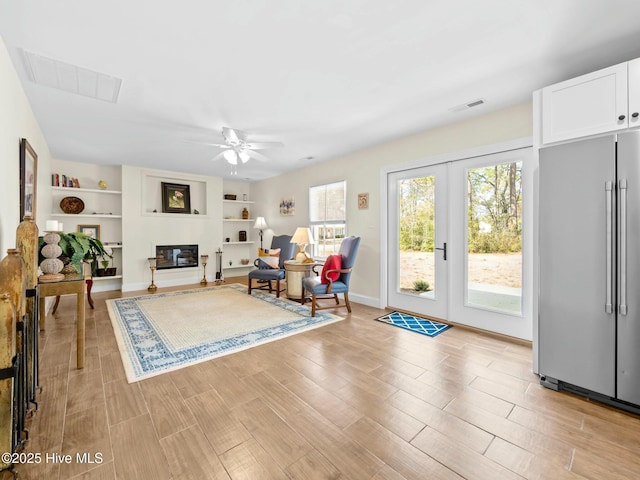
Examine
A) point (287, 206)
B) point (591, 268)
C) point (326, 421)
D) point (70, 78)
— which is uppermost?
point (70, 78)

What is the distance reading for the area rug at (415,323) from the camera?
11.1 ft

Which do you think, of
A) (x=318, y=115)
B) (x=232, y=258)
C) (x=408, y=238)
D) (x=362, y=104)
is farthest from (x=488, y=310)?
(x=232, y=258)

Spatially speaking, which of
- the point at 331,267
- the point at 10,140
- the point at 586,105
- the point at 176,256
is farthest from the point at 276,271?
the point at 586,105

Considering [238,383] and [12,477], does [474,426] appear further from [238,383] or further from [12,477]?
[12,477]

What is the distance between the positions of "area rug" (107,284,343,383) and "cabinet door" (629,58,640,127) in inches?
128

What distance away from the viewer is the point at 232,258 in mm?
7520

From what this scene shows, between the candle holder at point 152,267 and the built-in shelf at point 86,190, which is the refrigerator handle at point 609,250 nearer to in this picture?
the candle holder at point 152,267

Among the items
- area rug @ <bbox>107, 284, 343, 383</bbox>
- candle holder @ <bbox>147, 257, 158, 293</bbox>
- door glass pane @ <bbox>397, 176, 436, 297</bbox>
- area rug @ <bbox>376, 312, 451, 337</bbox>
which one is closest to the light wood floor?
area rug @ <bbox>107, 284, 343, 383</bbox>

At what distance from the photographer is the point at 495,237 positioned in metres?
3.25

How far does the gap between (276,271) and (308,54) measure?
11.8 feet

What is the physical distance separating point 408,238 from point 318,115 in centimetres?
206

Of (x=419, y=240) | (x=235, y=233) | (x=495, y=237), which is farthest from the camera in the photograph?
(x=235, y=233)

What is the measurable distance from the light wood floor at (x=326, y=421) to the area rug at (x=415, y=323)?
64 centimetres

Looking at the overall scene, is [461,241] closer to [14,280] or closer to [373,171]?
[373,171]
